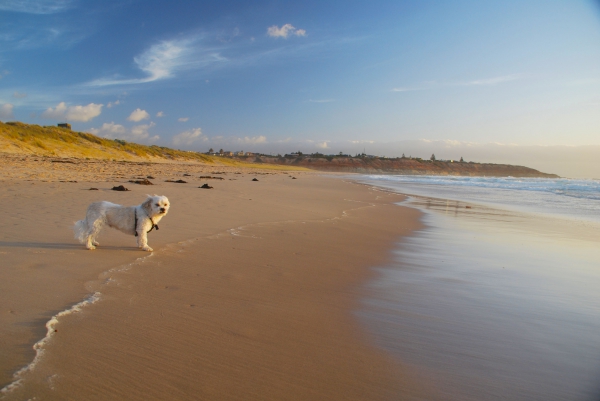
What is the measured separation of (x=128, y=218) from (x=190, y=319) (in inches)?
120

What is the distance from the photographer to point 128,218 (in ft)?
18.0

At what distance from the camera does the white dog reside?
5.33 m

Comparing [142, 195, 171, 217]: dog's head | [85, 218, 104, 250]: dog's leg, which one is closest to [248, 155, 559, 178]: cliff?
[142, 195, 171, 217]: dog's head

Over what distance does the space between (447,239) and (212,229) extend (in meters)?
5.05

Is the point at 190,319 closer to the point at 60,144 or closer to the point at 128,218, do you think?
the point at 128,218

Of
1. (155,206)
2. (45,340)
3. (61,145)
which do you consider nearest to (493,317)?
(45,340)

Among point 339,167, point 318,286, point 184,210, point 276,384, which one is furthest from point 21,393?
point 339,167

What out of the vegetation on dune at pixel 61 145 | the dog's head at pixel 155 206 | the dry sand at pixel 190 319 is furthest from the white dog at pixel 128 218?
the vegetation on dune at pixel 61 145

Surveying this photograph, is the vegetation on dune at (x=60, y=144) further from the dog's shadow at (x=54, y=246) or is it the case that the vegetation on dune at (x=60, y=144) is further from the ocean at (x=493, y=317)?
the ocean at (x=493, y=317)

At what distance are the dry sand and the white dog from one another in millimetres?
286

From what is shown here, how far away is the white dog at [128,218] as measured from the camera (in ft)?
17.5

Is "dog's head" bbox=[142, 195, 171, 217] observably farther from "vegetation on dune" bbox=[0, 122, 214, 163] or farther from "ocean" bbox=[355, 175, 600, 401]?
"vegetation on dune" bbox=[0, 122, 214, 163]

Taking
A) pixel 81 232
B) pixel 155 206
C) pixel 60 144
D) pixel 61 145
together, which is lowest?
pixel 81 232

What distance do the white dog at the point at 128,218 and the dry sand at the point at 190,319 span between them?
286mm
